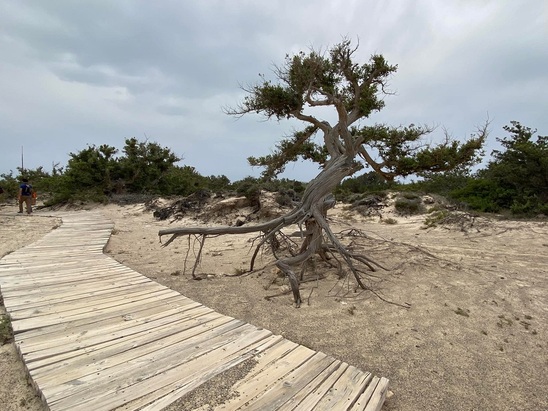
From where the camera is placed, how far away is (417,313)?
409 centimetres

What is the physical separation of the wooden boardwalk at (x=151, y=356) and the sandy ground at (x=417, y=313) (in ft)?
0.82

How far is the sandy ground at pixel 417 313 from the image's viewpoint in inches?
104

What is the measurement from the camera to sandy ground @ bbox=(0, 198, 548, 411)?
263cm

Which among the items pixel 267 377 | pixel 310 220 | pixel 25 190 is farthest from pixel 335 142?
pixel 25 190

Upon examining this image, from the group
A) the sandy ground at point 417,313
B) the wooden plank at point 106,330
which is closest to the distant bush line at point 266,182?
the sandy ground at point 417,313

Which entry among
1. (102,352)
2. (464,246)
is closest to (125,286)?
(102,352)

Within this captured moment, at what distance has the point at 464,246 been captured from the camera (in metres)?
7.85

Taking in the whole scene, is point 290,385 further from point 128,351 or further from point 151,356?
point 128,351

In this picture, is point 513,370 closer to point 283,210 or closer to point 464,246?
point 464,246

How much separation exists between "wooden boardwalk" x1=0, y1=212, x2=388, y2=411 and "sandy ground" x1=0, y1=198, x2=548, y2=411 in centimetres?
25

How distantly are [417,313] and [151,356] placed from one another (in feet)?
10.8

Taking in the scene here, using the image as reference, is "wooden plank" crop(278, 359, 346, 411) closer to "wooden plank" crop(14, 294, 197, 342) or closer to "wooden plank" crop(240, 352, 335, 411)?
"wooden plank" crop(240, 352, 335, 411)

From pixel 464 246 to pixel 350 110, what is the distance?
4.69 m

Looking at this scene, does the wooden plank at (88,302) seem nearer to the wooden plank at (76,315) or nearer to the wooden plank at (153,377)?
the wooden plank at (76,315)
